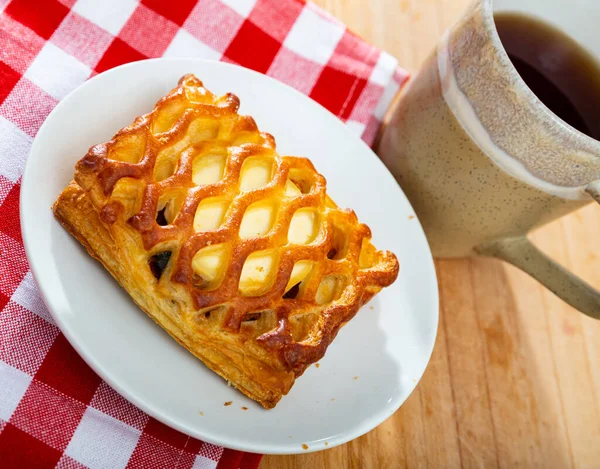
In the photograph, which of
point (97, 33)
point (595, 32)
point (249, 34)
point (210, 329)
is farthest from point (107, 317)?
point (595, 32)

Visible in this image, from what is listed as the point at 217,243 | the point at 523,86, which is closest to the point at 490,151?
the point at 523,86

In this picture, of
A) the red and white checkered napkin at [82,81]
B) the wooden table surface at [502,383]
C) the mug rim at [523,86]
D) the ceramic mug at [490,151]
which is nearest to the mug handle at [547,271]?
the ceramic mug at [490,151]

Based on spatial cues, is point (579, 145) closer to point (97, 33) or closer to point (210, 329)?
point (210, 329)

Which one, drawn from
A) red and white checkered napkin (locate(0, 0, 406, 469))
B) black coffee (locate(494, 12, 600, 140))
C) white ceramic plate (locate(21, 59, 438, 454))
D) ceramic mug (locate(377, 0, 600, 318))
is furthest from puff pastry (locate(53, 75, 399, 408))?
black coffee (locate(494, 12, 600, 140))

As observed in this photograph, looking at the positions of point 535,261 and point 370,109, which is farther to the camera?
point 370,109

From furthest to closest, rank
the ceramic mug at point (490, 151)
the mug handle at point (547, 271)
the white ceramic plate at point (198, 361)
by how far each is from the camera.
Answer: the mug handle at point (547, 271) → the ceramic mug at point (490, 151) → the white ceramic plate at point (198, 361)

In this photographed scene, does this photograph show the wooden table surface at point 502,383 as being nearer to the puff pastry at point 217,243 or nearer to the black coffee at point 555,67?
the puff pastry at point 217,243

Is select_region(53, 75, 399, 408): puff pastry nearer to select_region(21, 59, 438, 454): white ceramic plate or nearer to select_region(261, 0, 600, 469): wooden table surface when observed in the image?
select_region(21, 59, 438, 454): white ceramic plate
